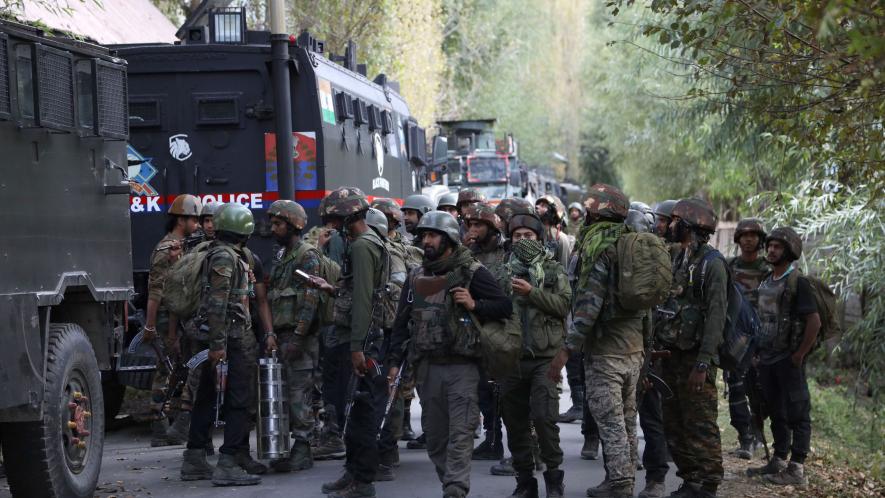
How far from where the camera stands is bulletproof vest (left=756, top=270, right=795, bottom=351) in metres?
9.20

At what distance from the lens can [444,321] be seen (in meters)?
7.34

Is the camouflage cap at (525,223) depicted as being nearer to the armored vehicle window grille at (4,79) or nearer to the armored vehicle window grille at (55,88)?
the armored vehicle window grille at (55,88)

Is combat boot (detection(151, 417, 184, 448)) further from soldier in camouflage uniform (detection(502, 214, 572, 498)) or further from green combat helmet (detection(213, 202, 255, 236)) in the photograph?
soldier in camouflage uniform (detection(502, 214, 572, 498))

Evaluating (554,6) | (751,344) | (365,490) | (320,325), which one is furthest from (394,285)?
(554,6)

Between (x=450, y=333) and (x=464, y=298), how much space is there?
0.80 ft

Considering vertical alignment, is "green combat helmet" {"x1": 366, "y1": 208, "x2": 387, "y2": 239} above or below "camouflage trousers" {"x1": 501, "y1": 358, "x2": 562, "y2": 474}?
above

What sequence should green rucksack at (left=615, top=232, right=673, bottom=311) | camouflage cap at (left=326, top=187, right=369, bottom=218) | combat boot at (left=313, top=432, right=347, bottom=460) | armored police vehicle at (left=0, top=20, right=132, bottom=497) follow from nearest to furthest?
armored police vehicle at (left=0, top=20, right=132, bottom=497)
green rucksack at (left=615, top=232, right=673, bottom=311)
camouflage cap at (left=326, top=187, right=369, bottom=218)
combat boot at (left=313, top=432, right=347, bottom=460)

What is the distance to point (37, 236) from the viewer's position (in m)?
7.15

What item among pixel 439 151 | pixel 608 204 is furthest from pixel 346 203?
pixel 439 151

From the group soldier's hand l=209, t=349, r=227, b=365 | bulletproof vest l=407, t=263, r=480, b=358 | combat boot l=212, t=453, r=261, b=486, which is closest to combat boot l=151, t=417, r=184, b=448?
combat boot l=212, t=453, r=261, b=486

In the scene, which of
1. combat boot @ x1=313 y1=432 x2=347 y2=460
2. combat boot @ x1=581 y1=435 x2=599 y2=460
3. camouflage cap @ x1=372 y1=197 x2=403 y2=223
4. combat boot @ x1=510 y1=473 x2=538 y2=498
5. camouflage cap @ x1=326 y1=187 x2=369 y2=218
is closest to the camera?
combat boot @ x1=510 y1=473 x2=538 y2=498

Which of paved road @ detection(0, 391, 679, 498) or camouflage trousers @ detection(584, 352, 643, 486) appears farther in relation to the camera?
paved road @ detection(0, 391, 679, 498)

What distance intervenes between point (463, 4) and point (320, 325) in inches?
1661

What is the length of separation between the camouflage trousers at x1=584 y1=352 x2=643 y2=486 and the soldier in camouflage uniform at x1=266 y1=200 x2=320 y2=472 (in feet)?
7.34
